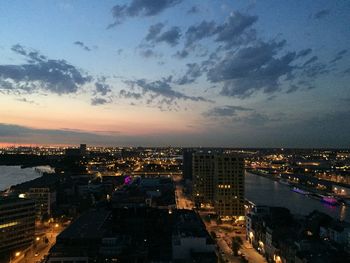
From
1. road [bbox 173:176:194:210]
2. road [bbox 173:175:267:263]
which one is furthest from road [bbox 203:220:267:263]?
road [bbox 173:176:194:210]

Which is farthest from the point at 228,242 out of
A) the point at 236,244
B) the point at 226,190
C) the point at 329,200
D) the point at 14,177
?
the point at 14,177

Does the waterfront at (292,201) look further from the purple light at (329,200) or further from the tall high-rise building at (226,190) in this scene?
the tall high-rise building at (226,190)

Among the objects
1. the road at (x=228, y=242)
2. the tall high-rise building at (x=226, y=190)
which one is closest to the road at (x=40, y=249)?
the road at (x=228, y=242)

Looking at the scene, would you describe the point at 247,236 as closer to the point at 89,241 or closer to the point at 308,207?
the point at 89,241

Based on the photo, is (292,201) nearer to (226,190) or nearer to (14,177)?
(226,190)

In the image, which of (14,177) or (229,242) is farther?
(14,177)

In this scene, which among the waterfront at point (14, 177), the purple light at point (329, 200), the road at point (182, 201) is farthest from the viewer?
the waterfront at point (14, 177)

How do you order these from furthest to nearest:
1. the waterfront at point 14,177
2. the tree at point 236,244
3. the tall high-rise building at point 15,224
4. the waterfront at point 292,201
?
the waterfront at point 14,177
the waterfront at point 292,201
the tree at point 236,244
the tall high-rise building at point 15,224

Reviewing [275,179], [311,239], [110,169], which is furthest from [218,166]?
[110,169]
